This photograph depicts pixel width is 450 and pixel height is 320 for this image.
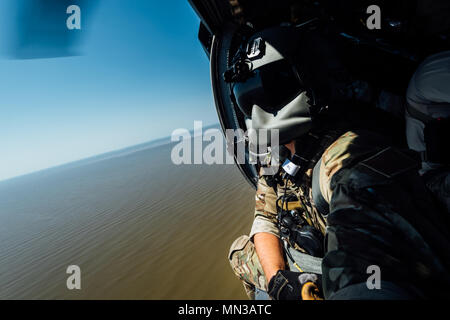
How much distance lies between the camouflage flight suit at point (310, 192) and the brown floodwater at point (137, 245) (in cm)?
104

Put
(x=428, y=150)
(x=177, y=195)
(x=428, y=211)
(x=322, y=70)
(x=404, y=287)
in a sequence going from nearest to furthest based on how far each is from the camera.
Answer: (x=404, y=287) < (x=428, y=211) < (x=428, y=150) < (x=322, y=70) < (x=177, y=195)

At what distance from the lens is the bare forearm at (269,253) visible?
1640 mm

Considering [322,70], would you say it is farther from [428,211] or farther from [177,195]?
[177,195]

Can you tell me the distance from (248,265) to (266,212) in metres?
0.58

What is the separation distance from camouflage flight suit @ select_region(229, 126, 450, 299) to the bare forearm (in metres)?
1.06

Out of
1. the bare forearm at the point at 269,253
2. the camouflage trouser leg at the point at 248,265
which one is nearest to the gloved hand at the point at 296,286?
the bare forearm at the point at 269,253

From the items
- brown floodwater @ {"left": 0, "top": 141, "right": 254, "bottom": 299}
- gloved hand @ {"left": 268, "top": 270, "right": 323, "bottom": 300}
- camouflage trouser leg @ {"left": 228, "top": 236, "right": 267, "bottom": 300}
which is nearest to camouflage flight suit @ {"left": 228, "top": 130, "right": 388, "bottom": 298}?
camouflage trouser leg @ {"left": 228, "top": 236, "right": 267, "bottom": 300}

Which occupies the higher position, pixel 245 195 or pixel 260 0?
pixel 260 0

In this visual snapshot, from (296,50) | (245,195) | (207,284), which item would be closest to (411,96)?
(296,50)

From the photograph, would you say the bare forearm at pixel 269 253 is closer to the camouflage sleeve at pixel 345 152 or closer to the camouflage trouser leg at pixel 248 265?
the camouflage trouser leg at pixel 248 265

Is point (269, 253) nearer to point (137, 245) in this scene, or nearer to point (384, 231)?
point (384, 231)

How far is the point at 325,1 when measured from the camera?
5.85 feet

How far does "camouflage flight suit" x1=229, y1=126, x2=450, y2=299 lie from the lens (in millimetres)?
610

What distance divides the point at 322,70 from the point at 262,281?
6.20 feet
